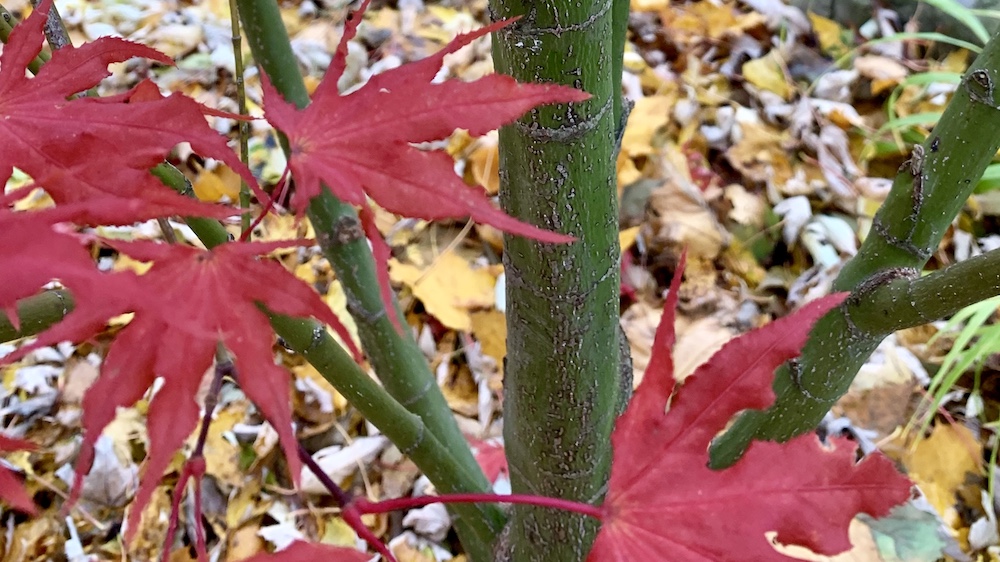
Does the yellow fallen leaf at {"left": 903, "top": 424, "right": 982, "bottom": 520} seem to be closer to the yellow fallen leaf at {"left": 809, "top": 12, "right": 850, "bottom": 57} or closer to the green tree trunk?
the green tree trunk

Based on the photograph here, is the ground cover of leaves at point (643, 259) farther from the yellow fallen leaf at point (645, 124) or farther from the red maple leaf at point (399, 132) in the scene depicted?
the red maple leaf at point (399, 132)

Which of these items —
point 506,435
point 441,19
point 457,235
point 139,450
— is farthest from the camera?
point 441,19

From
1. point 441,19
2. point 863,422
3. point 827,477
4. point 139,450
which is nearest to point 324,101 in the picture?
point 827,477

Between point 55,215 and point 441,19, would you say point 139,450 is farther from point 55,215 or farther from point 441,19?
point 441,19


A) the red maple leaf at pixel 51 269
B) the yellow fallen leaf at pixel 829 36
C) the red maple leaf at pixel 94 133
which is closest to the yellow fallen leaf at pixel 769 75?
the yellow fallen leaf at pixel 829 36

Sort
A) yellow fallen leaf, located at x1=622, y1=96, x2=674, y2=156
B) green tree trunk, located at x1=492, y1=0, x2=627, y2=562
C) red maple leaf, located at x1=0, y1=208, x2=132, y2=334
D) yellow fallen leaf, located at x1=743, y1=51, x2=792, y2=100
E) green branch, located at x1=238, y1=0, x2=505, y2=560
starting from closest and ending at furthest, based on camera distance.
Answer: red maple leaf, located at x1=0, y1=208, x2=132, y2=334
green tree trunk, located at x1=492, y1=0, x2=627, y2=562
green branch, located at x1=238, y1=0, x2=505, y2=560
yellow fallen leaf, located at x1=622, y1=96, x2=674, y2=156
yellow fallen leaf, located at x1=743, y1=51, x2=792, y2=100

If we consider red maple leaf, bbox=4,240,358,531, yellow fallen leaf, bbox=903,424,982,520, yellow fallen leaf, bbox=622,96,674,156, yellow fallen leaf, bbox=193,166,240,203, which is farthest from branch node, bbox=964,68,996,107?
yellow fallen leaf, bbox=193,166,240,203

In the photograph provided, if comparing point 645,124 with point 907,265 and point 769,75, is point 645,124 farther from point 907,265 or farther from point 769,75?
point 907,265
